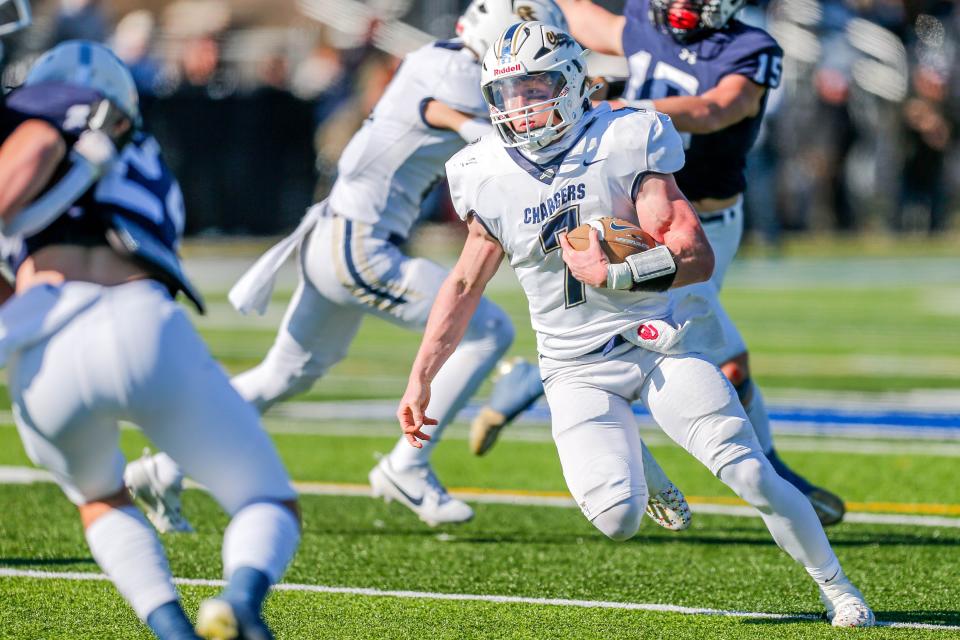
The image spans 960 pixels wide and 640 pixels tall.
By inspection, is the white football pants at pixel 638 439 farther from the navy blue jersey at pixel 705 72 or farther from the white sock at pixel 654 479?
the navy blue jersey at pixel 705 72

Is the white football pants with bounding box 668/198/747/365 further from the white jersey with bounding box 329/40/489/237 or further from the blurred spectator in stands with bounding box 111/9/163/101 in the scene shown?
the blurred spectator in stands with bounding box 111/9/163/101

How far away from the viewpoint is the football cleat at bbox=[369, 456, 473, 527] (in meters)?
6.10

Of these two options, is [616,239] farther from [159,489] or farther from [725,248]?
[159,489]

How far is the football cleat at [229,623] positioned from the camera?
3.28 metres

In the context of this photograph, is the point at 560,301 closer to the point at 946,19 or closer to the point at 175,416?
the point at 175,416

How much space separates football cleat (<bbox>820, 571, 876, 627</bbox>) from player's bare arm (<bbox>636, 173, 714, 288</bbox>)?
3.07ft

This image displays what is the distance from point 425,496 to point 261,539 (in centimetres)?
263

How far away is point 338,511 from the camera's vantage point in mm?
6500

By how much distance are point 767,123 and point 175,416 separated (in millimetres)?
17690

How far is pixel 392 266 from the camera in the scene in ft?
20.0

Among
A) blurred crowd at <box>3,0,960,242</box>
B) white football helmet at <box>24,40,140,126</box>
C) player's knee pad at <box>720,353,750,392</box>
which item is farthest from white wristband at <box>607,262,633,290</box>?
blurred crowd at <box>3,0,960,242</box>

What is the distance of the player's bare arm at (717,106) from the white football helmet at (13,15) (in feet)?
6.89

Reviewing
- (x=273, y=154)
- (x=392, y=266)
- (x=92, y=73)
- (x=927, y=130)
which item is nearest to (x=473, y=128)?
(x=392, y=266)

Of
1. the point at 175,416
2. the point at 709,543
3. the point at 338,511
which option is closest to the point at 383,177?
the point at 338,511
